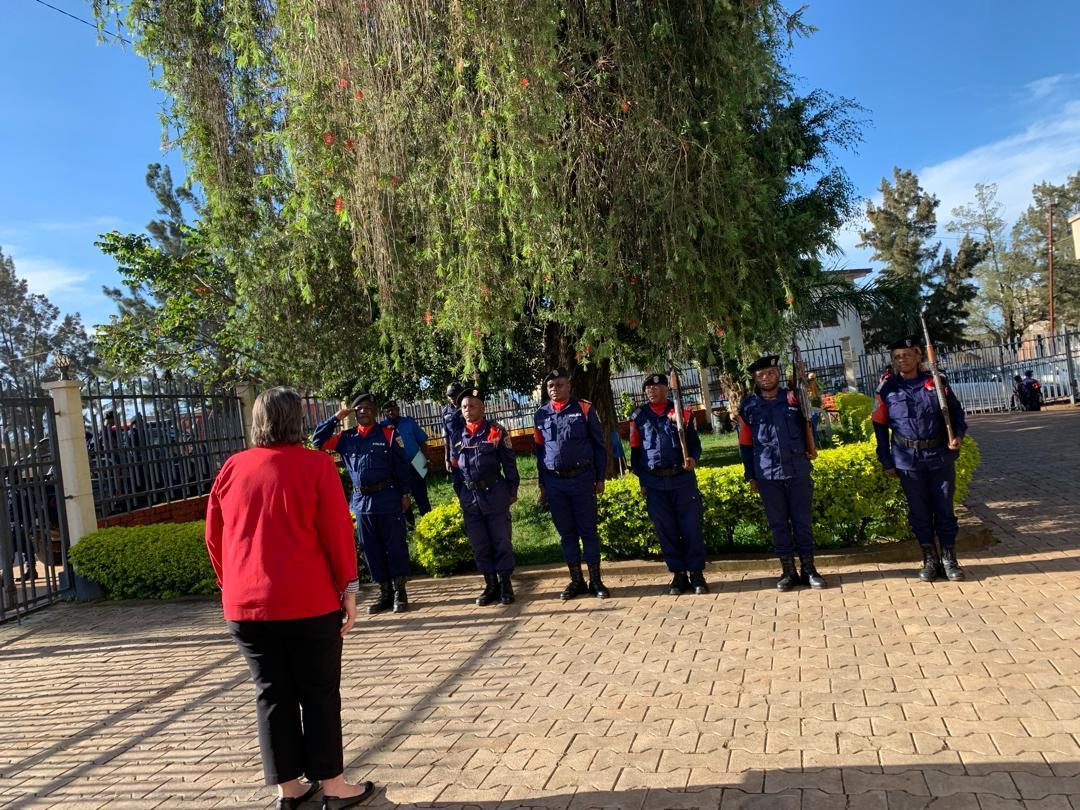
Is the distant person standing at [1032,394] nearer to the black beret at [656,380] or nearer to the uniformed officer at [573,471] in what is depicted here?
the black beret at [656,380]

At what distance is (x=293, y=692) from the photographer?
3.17 metres

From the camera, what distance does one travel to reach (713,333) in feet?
24.1

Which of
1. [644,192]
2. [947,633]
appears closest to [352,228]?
[644,192]

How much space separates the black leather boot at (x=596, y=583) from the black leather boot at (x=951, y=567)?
2449mm

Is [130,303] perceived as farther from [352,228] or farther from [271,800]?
[271,800]

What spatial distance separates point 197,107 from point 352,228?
Result: 115 inches

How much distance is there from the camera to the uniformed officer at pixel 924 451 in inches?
218

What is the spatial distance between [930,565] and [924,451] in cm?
80

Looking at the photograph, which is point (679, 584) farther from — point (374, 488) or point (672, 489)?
point (374, 488)

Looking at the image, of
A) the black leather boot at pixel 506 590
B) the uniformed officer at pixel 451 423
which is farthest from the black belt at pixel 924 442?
the uniformed officer at pixel 451 423

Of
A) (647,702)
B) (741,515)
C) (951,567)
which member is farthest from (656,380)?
(647,702)

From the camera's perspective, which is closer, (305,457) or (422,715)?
(305,457)

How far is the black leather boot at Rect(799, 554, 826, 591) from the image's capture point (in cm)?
→ 581

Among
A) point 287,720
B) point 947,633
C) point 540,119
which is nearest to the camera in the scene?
point 287,720
